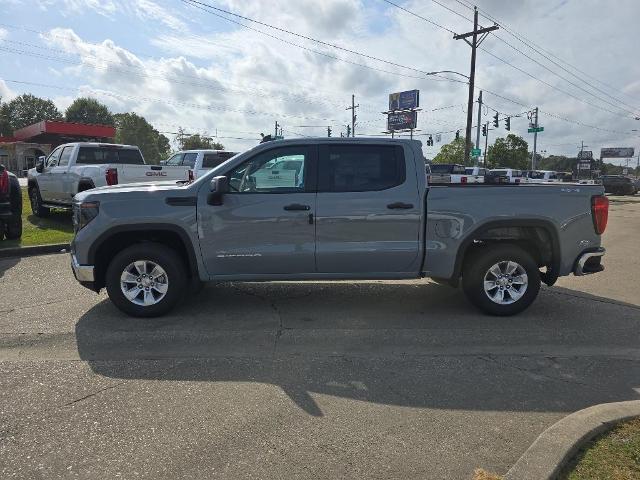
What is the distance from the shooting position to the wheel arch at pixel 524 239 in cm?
552

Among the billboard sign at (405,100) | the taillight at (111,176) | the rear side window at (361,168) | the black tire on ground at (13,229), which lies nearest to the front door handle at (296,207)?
the rear side window at (361,168)

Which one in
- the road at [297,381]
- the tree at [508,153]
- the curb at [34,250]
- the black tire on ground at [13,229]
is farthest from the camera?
the tree at [508,153]

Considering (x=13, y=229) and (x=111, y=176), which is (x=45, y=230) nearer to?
(x=13, y=229)

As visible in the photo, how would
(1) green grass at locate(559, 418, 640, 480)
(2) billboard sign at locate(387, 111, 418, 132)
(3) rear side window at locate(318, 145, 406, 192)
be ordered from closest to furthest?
1. (1) green grass at locate(559, 418, 640, 480)
2. (3) rear side window at locate(318, 145, 406, 192)
3. (2) billboard sign at locate(387, 111, 418, 132)

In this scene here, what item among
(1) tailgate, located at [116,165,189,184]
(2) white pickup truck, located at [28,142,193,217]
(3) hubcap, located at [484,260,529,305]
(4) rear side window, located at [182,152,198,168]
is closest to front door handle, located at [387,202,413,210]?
(3) hubcap, located at [484,260,529,305]

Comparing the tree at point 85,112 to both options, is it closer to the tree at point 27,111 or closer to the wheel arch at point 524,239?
the tree at point 27,111

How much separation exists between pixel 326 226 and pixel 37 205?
35.7 ft

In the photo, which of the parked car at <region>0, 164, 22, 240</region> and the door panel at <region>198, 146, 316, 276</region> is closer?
the door panel at <region>198, 146, 316, 276</region>

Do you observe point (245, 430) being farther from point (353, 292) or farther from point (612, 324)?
point (612, 324)

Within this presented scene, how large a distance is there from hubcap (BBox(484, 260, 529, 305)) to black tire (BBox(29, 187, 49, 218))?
11.7 meters

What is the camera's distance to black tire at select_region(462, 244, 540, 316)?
561cm

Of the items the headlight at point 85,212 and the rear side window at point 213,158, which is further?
the rear side window at point 213,158

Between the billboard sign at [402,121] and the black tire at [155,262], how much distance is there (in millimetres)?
57724

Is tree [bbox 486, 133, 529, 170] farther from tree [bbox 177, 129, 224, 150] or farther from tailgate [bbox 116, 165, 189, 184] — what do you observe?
tailgate [bbox 116, 165, 189, 184]
